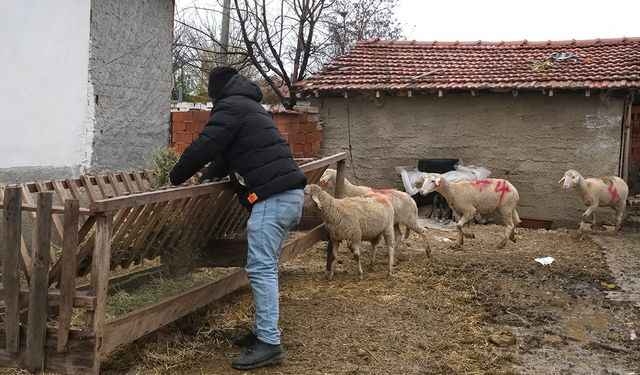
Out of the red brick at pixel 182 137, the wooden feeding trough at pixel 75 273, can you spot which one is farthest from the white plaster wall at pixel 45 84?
the red brick at pixel 182 137

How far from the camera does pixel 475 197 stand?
31.6ft

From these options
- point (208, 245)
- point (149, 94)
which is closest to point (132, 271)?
point (208, 245)

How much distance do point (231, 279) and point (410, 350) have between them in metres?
1.69

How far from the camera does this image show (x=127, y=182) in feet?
20.1

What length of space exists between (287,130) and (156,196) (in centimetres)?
873

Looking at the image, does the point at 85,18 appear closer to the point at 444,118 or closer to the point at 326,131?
the point at 326,131

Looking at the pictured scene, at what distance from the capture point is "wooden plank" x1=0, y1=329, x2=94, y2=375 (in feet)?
12.4

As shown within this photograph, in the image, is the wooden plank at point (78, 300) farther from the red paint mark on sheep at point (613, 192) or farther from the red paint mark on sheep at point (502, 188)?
the red paint mark on sheep at point (613, 192)

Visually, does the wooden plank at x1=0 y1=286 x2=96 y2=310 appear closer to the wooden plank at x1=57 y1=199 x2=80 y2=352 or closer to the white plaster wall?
the wooden plank at x1=57 y1=199 x2=80 y2=352

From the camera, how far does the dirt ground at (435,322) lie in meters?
4.71

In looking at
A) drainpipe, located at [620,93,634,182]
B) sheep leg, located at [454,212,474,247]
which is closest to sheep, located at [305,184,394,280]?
sheep leg, located at [454,212,474,247]

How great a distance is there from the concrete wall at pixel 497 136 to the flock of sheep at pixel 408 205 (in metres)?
1.04

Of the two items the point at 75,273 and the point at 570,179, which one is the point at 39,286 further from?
the point at 570,179

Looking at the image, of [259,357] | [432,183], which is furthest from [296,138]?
[259,357]
